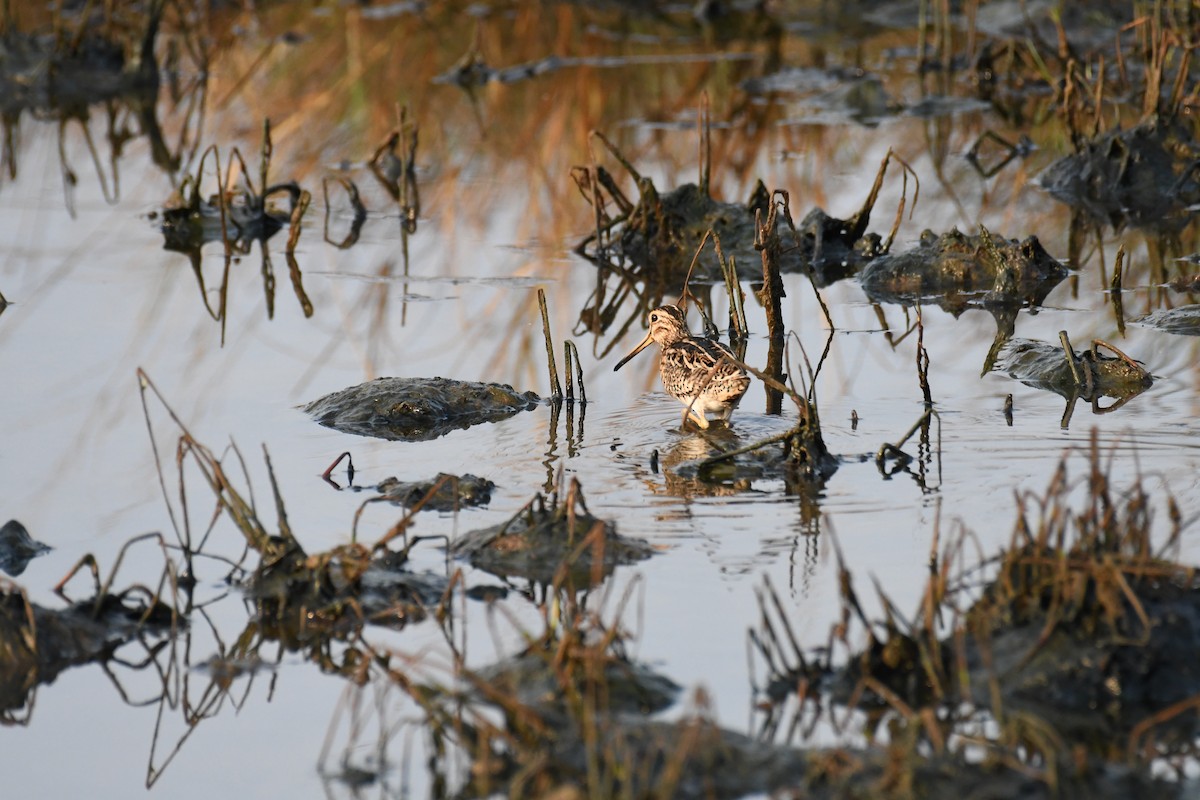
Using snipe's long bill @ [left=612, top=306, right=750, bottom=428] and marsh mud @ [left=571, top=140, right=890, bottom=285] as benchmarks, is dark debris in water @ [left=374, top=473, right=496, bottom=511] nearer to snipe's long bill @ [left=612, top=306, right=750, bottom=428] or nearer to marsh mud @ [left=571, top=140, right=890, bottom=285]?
snipe's long bill @ [left=612, top=306, right=750, bottom=428]

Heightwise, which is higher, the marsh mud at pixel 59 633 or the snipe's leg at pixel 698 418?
the snipe's leg at pixel 698 418

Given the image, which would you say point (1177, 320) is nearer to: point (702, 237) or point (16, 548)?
point (702, 237)

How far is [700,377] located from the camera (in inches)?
275

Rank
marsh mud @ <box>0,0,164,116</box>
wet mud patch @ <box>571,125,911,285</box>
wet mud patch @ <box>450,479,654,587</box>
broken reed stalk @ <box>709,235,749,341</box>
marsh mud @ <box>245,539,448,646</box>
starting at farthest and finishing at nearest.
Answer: marsh mud @ <box>0,0,164,116</box> < wet mud patch @ <box>571,125,911,285</box> < broken reed stalk @ <box>709,235,749,341</box> < wet mud patch @ <box>450,479,654,587</box> < marsh mud @ <box>245,539,448,646</box>

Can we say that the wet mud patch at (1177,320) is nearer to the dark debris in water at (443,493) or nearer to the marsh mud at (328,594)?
the dark debris in water at (443,493)

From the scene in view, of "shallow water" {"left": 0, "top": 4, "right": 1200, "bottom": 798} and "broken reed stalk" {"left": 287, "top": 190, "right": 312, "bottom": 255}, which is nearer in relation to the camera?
"shallow water" {"left": 0, "top": 4, "right": 1200, "bottom": 798}

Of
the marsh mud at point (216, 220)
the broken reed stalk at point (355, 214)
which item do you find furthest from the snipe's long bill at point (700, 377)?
the marsh mud at point (216, 220)

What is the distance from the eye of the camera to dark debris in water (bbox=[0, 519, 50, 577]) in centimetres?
567

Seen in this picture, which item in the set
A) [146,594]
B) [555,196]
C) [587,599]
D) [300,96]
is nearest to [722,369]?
[587,599]

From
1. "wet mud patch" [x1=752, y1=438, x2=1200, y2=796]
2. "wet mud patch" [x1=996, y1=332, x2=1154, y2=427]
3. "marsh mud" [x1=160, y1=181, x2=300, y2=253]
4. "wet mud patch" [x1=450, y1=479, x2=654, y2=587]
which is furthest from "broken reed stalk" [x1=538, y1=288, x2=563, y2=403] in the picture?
"marsh mud" [x1=160, y1=181, x2=300, y2=253]

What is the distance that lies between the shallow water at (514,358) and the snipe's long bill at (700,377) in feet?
0.56

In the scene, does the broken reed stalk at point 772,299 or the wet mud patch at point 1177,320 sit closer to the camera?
the broken reed stalk at point 772,299

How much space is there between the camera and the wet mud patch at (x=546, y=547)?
5.38 metres

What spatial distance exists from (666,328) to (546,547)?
8.44 feet
